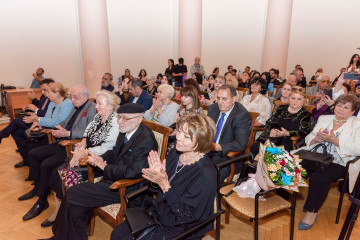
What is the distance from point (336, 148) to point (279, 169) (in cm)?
137

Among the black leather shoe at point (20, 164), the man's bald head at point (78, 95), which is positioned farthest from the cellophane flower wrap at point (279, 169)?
the black leather shoe at point (20, 164)

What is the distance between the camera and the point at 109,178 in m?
2.40

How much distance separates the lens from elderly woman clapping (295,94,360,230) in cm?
278

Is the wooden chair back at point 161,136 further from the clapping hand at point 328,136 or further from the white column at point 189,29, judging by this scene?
the white column at point 189,29

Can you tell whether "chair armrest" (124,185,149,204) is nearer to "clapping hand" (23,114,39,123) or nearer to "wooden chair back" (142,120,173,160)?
"wooden chair back" (142,120,173,160)

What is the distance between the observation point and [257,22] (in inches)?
441

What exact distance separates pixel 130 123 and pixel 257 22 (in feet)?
33.8

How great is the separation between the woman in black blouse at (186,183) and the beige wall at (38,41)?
8.09 meters

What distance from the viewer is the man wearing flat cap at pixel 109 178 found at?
2.31m

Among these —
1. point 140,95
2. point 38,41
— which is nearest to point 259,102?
point 140,95

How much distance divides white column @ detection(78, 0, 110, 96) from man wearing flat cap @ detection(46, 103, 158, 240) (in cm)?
679

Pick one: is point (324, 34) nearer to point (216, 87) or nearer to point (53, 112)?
point (216, 87)

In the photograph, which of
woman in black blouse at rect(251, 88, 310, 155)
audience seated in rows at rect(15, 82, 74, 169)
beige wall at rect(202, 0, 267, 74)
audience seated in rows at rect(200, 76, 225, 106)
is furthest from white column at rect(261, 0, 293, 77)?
audience seated in rows at rect(15, 82, 74, 169)

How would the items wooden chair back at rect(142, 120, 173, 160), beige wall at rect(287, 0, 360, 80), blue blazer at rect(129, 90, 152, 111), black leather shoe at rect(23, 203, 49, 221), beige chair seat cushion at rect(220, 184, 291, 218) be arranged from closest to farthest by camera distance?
beige chair seat cushion at rect(220, 184, 291, 218)
wooden chair back at rect(142, 120, 173, 160)
black leather shoe at rect(23, 203, 49, 221)
blue blazer at rect(129, 90, 152, 111)
beige wall at rect(287, 0, 360, 80)
